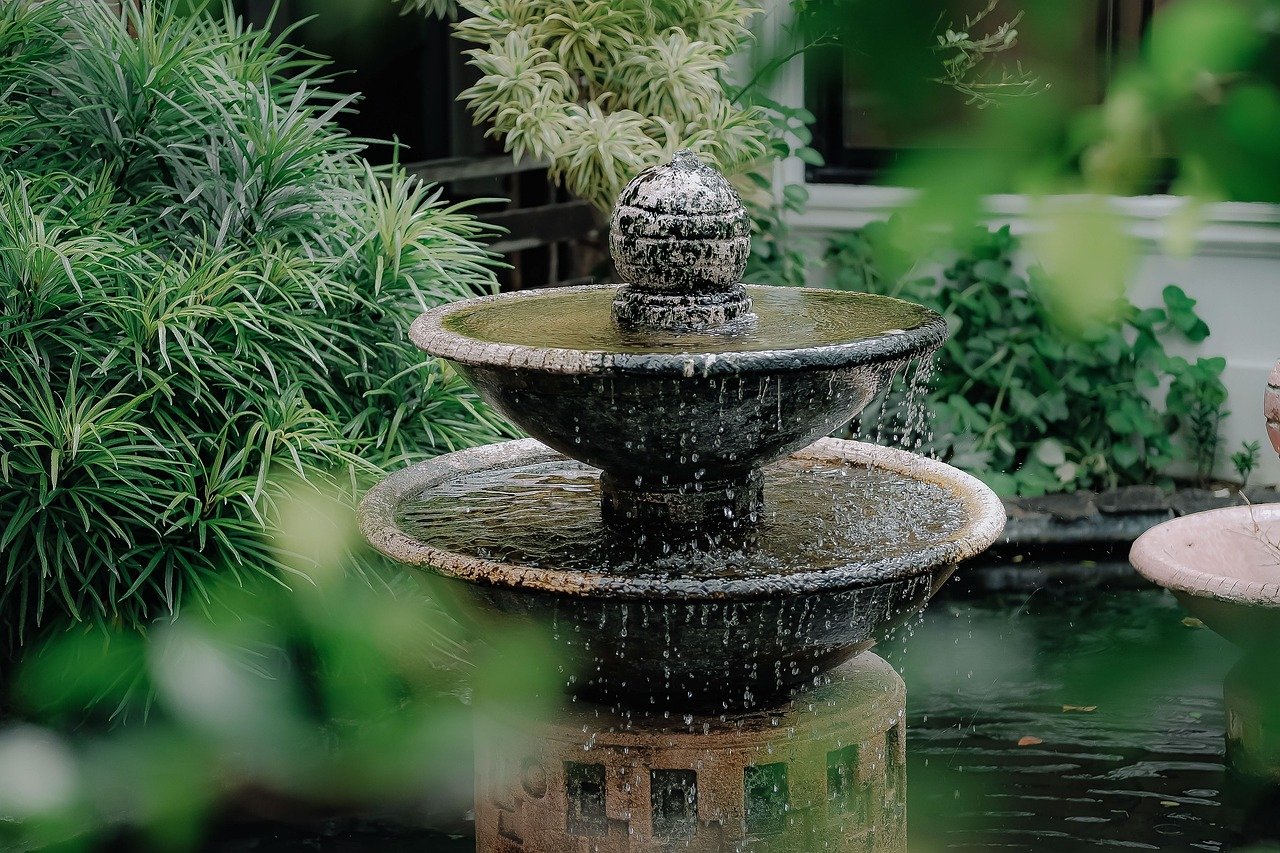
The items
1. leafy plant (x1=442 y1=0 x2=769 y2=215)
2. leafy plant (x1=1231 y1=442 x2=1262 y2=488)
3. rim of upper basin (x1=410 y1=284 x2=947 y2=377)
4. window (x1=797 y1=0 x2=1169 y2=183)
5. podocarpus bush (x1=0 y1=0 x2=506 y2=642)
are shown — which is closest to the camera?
window (x1=797 y1=0 x2=1169 y2=183)

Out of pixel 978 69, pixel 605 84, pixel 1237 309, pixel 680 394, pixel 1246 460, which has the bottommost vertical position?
pixel 1246 460

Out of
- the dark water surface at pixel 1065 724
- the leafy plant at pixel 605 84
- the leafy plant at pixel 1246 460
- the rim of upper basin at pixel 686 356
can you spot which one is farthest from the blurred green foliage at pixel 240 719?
the leafy plant at pixel 1246 460

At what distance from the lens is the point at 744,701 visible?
2689 millimetres

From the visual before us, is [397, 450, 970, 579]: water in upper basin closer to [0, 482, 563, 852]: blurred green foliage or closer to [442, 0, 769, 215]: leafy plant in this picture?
[0, 482, 563, 852]: blurred green foliage

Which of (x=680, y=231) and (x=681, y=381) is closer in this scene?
(x=681, y=381)

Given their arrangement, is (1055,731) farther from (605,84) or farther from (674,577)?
(605,84)

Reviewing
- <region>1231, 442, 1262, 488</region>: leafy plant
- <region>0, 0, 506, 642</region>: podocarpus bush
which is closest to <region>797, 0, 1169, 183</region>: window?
<region>0, 0, 506, 642</region>: podocarpus bush

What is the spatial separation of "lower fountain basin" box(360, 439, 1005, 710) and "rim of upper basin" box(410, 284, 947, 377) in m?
0.35

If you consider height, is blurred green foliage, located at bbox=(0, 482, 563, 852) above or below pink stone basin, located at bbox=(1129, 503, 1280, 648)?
below

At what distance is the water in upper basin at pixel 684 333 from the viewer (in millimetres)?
2549

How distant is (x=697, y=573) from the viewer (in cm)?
257

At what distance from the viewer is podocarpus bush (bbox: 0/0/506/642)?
3350mm

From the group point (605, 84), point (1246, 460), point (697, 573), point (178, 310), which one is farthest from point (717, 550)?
point (1246, 460)

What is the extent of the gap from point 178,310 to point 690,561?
157cm
